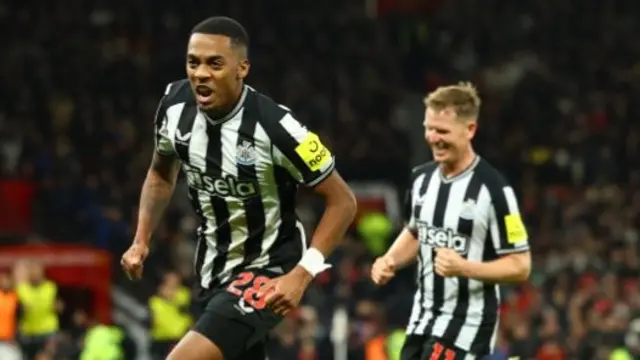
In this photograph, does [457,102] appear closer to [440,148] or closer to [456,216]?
[440,148]

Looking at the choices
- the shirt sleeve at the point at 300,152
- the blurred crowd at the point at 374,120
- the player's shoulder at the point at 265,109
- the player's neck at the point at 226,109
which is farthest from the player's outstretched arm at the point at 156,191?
the blurred crowd at the point at 374,120

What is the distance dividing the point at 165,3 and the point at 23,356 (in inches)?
404

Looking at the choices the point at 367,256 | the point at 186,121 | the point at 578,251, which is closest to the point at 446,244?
the point at 186,121

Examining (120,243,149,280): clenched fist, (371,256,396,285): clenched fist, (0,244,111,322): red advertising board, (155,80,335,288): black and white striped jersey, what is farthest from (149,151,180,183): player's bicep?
(0,244,111,322): red advertising board

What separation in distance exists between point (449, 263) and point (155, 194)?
1.34 meters

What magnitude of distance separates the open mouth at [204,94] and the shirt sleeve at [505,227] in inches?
64.3

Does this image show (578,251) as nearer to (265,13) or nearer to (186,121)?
(265,13)

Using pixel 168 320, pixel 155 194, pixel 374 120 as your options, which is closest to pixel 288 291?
pixel 155 194

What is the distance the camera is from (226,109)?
5707 mm

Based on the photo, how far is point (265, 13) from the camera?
22938 mm

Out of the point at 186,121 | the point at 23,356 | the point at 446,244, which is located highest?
the point at 186,121

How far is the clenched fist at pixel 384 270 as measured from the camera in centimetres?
654

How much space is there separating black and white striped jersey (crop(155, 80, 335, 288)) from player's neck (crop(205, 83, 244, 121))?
1 centimetres

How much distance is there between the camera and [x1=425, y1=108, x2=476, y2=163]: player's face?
6.55 m
